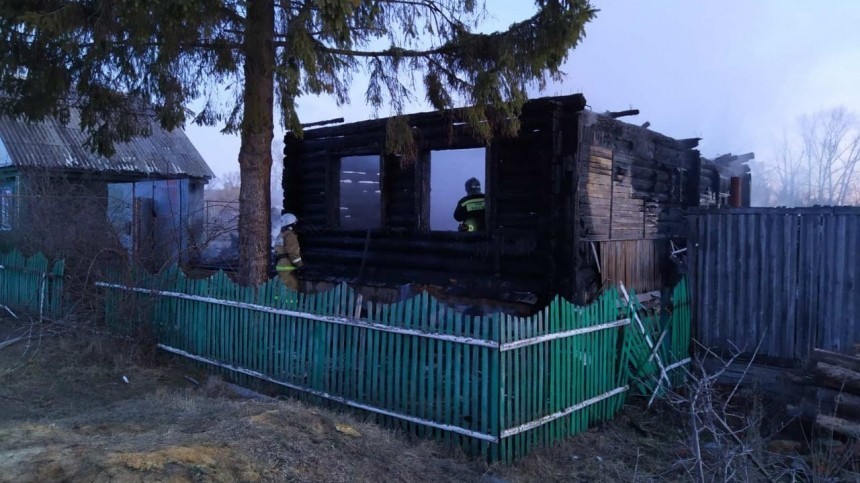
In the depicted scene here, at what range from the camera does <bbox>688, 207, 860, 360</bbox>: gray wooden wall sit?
7762mm

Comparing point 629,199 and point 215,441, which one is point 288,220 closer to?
point 629,199

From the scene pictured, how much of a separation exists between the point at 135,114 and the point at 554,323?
6678 mm

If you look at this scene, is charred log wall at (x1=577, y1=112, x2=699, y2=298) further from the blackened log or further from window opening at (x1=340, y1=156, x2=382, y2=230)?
window opening at (x1=340, y1=156, x2=382, y2=230)

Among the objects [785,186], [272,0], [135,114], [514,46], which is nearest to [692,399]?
[514,46]

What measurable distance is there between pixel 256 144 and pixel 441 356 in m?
4.14

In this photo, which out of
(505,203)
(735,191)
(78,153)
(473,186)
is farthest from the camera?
(78,153)

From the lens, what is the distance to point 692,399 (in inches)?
171

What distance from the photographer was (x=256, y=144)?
8.54 metres

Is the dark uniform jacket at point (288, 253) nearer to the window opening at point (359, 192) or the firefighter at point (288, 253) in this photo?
the firefighter at point (288, 253)

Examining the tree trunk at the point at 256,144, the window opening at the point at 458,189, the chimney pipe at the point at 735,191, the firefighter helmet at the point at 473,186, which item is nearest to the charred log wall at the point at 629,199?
the window opening at the point at 458,189

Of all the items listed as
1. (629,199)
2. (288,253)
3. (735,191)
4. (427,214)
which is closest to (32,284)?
(288,253)

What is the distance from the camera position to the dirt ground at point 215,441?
4.16 m

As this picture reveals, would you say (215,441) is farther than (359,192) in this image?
No

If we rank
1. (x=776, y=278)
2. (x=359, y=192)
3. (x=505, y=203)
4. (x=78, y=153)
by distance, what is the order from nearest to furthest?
(x=776, y=278) < (x=505, y=203) < (x=359, y=192) < (x=78, y=153)
